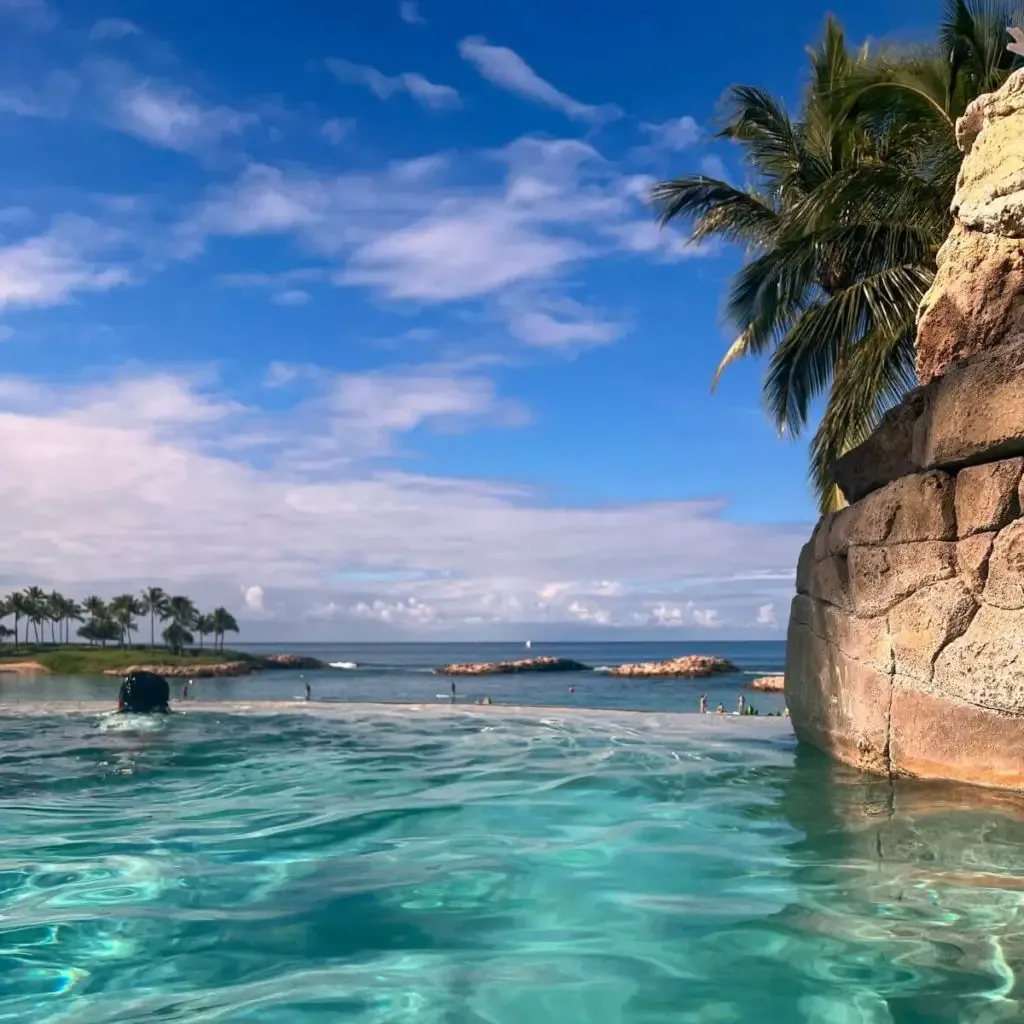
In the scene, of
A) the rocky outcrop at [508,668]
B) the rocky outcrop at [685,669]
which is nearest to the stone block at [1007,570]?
the rocky outcrop at [685,669]

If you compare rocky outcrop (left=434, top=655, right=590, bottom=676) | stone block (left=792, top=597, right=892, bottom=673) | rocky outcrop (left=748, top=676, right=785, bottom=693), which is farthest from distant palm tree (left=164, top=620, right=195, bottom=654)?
stone block (left=792, top=597, right=892, bottom=673)

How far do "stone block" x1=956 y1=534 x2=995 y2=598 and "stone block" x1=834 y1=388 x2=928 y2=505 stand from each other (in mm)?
1217

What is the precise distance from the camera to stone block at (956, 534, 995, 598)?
31.7 feet

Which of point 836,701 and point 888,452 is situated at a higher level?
point 888,452

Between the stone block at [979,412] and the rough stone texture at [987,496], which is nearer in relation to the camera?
the stone block at [979,412]

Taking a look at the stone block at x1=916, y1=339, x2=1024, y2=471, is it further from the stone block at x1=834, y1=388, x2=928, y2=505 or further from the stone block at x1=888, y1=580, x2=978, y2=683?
the stone block at x1=888, y1=580, x2=978, y2=683

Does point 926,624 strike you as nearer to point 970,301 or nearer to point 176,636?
point 970,301

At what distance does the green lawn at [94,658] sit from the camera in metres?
94.8

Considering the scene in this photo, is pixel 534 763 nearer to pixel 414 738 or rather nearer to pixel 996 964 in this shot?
pixel 414 738

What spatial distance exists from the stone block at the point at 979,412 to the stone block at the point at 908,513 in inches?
10.1

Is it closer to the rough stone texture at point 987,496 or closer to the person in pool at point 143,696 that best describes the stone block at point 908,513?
the rough stone texture at point 987,496

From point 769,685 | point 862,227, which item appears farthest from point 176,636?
point 862,227

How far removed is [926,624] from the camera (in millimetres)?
10195

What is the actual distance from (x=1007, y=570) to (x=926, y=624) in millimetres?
1149
